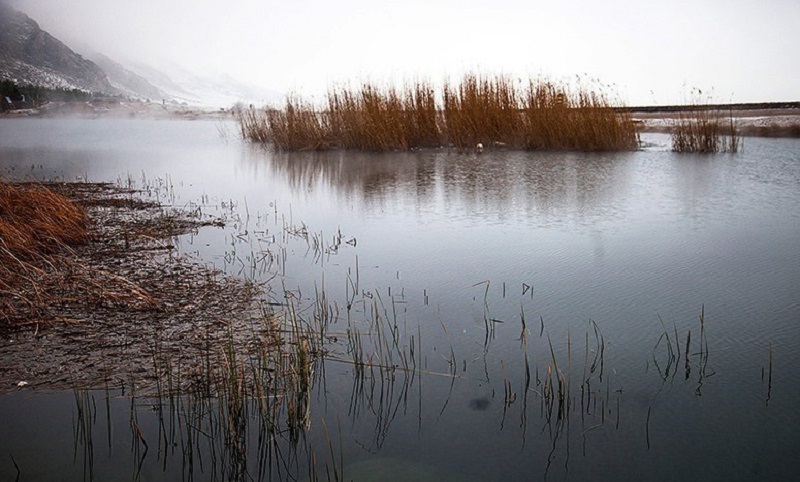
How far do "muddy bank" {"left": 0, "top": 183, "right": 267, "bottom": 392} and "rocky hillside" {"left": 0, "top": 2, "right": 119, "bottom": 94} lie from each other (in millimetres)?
26395

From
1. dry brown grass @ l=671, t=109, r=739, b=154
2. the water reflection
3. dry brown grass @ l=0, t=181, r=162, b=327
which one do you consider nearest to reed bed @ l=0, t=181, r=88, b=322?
dry brown grass @ l=0, t=181, r=162, b=327

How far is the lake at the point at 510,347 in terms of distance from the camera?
4.81 ft

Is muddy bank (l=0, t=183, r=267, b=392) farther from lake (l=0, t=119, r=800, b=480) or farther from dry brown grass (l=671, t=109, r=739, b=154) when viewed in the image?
dry brown grass (l=671, t=109, r=739, b=154)

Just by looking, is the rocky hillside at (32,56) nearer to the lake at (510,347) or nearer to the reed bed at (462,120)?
the reed bed at (462,120)

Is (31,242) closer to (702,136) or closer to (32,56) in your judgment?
(702,136)

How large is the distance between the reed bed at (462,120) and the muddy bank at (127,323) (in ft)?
23.1

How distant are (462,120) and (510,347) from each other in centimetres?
840

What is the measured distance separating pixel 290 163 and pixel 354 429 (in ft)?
25.2

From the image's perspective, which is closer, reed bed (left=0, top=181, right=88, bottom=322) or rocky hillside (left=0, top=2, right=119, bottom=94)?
reed bed (left=0, top=181, right=88, bottom=322)

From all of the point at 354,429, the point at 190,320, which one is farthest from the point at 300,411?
the point at 190,320

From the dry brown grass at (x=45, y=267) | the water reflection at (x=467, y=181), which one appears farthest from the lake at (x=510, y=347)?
the dry brown grass at (x=45, y=267)

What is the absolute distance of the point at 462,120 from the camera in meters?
10.1

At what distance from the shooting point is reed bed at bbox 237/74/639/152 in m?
9.36

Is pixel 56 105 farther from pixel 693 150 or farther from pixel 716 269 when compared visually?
pixel 716 269
